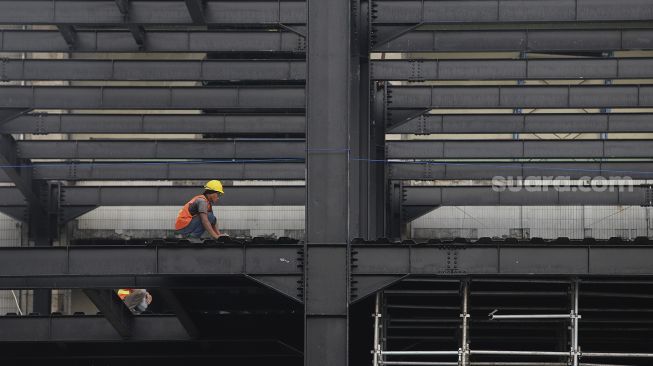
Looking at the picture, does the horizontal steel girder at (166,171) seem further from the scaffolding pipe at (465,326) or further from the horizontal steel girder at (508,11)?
the scaffolding pipe at (465,326)

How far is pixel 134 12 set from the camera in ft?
79.0

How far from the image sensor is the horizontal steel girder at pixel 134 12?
78.1 ft

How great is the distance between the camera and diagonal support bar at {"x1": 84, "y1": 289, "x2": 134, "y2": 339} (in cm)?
1966

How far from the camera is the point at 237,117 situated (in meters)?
27.1

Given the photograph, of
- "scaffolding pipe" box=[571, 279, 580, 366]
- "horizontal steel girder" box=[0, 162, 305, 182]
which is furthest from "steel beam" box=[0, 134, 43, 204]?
"scaffolding pipe" box=[571, 279, 580, 366]

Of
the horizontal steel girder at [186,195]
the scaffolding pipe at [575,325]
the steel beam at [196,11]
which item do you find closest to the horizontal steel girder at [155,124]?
the horizontal steel girder at [186,195]

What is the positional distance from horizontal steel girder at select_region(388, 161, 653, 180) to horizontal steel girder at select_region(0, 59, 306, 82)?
3583mm

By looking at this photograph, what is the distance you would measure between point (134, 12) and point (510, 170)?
992cm

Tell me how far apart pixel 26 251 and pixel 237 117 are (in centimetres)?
982

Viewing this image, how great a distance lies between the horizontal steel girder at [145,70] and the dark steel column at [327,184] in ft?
24.4

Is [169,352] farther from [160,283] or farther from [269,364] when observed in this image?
[160,283]

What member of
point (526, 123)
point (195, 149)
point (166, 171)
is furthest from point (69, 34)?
point (526, 123)

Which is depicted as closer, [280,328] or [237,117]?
[280,328]

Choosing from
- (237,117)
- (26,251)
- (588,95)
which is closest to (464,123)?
(588,95)
